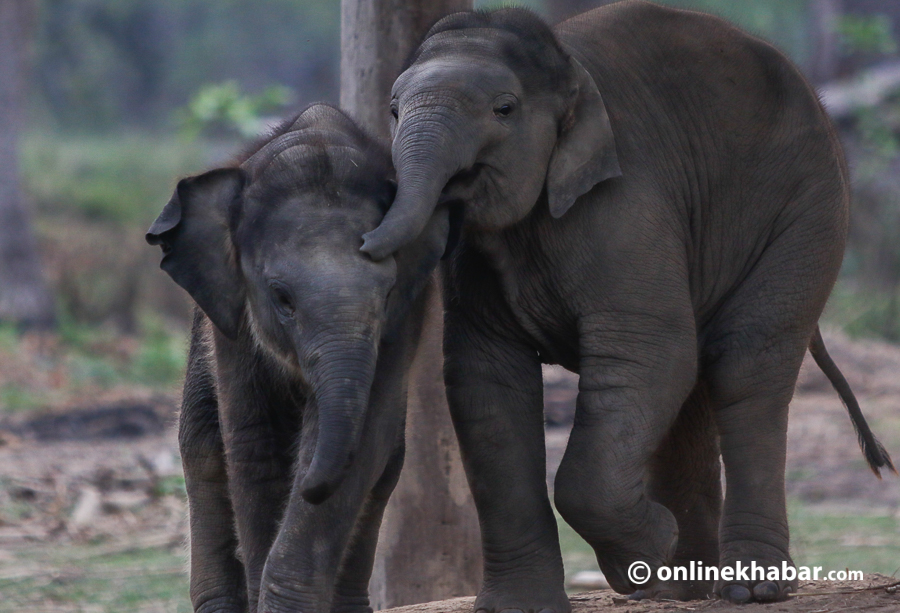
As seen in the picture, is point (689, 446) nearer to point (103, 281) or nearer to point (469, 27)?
point (469, 27)

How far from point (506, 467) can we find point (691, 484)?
118cm

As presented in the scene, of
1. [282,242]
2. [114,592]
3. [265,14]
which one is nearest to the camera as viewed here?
[282,242]

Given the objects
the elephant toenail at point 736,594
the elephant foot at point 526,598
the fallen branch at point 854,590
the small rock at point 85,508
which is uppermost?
the small rock at point 85,508

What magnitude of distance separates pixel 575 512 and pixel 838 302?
14.1 m

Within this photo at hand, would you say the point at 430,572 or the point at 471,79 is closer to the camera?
the point at 471,79

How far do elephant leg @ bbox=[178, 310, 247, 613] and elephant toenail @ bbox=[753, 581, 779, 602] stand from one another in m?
1.90

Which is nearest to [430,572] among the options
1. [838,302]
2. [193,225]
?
[193,225]

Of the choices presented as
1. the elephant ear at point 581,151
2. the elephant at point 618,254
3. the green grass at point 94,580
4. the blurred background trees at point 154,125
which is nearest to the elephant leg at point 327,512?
the elephant at point 618,254

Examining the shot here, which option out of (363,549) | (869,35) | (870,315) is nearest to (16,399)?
(363,549)

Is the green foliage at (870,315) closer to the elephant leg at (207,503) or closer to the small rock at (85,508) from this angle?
the small rock at (85,508)

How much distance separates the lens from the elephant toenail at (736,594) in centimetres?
457

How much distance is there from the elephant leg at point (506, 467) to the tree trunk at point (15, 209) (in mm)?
12983

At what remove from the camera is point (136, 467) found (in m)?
10.0

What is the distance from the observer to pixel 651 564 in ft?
14.3
